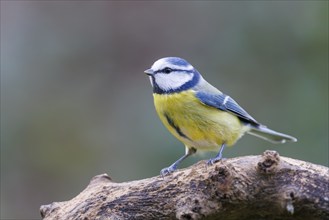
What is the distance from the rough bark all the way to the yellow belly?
46 centimetres

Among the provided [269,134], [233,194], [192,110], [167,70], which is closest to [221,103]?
[192,110]

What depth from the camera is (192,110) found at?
2.70m

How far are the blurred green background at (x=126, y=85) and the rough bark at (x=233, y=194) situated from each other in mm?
1688

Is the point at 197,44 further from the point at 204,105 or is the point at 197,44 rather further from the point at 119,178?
the point at 204,105

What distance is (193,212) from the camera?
80.4 inches

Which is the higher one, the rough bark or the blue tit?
the blue tit

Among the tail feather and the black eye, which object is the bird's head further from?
the tail feather

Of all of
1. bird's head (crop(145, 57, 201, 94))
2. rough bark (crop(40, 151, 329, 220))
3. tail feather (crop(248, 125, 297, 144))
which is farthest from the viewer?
tail feather (crop(248, 125, 297, 144))

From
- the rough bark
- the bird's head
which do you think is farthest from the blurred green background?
the rough bark

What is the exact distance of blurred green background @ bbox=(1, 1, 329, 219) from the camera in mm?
4191

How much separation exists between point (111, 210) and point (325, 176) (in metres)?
0.82

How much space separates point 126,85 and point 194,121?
220 cm

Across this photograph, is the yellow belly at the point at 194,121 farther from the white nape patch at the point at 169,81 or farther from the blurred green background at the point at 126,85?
the blurred green background at the point at 126,85

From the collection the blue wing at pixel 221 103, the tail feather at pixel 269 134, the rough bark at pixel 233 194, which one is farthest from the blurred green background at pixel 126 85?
the rough bark at pixel 233 194
